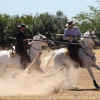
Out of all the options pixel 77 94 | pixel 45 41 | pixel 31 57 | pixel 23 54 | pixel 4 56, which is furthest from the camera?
pixel 4 56

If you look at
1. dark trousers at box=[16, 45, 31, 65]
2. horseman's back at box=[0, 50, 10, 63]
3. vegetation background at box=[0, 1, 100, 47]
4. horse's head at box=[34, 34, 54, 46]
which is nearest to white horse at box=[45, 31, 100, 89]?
horse's head at box=[34, 34, 54, 46]

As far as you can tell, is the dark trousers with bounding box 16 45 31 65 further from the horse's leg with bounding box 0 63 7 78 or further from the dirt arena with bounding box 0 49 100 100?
the dirt arena with bounding box 0 49 100 100

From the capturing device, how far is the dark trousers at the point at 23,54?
16469 mm

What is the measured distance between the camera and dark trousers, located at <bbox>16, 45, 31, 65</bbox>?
648 inches

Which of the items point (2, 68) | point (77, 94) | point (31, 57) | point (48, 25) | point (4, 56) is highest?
point (77, 94)

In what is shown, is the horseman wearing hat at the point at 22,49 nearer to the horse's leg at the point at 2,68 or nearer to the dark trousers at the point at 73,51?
the horse's leg at the point at 2,68

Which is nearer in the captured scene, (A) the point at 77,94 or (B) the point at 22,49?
(A) the point at 77,94

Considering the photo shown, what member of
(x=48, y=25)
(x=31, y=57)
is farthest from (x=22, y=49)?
(x=48, y=25)

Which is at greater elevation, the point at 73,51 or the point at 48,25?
the point at 73,51

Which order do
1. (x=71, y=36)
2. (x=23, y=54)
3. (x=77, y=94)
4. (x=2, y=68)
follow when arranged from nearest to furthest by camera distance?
(x=77, y=94) < (x=71, y=36) < (x=23, y=54) < (x=2, y=68)

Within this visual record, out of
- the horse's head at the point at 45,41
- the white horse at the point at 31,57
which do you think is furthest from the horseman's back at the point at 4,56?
the horse's head at the point at 45,41

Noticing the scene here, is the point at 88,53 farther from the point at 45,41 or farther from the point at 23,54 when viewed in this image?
the point at 23,54

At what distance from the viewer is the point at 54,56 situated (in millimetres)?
15805

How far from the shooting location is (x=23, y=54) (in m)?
16.6
